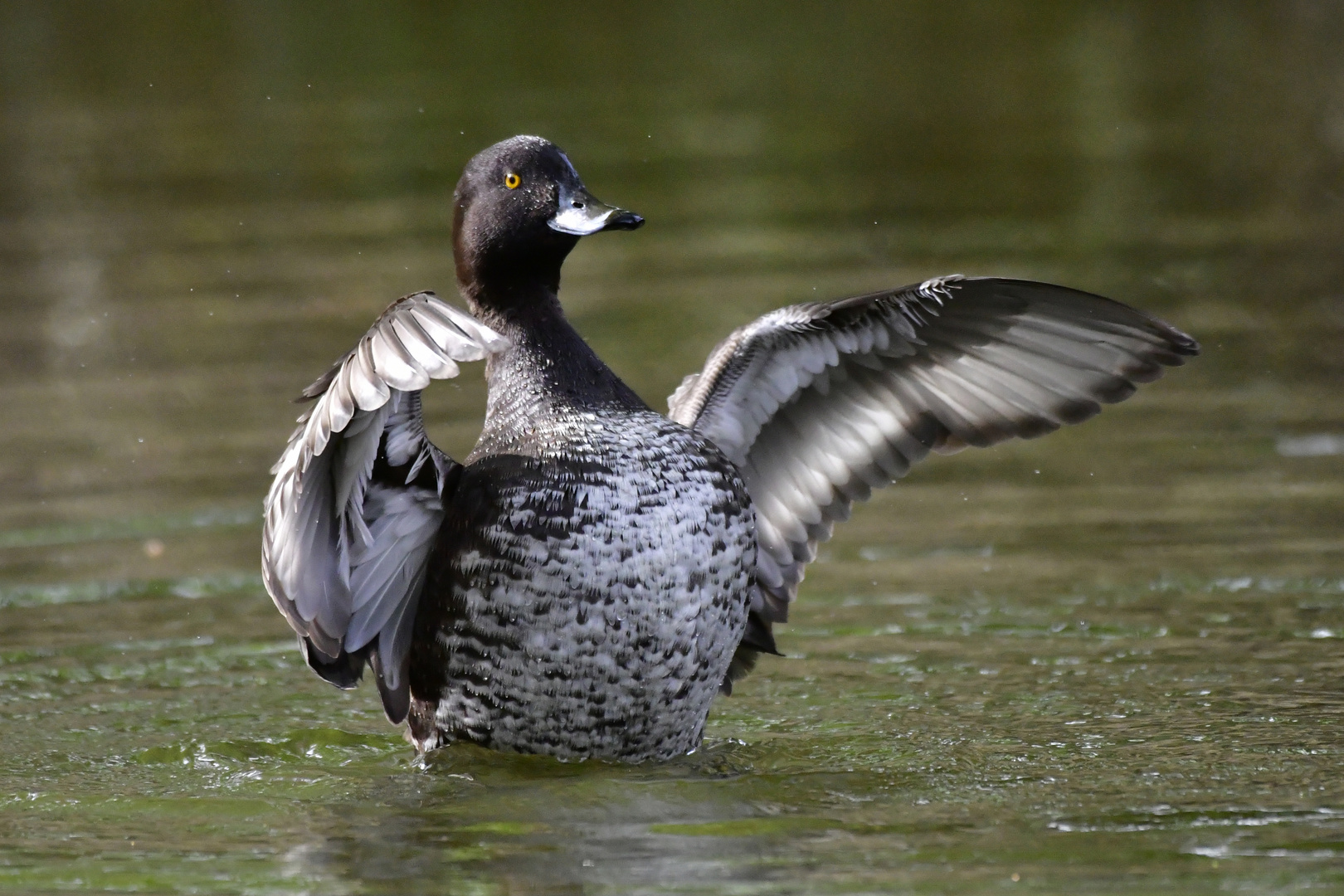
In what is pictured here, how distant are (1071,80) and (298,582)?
13658mm

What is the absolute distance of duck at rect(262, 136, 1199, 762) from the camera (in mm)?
5246

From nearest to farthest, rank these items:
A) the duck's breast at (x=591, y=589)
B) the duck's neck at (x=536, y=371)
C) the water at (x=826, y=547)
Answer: the water at (x=826, y=547) → the duck's breast at (x=591, y=589) → the duck's neck at (x=536, y=371)

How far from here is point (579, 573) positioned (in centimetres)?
521

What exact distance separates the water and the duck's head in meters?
1.41

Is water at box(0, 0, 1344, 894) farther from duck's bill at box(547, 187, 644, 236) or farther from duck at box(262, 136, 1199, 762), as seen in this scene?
duck's bill at box(547, 187, 644, 236)

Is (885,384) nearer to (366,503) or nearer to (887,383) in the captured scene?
(887,383)

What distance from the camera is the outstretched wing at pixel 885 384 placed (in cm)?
568

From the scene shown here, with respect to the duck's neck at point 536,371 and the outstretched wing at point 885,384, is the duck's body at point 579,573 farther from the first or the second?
the outstretched wing at point 885,384

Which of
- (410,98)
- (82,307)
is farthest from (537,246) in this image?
(410,98)

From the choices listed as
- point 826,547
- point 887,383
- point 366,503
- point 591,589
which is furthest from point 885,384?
point 826,547

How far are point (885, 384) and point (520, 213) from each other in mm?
1229

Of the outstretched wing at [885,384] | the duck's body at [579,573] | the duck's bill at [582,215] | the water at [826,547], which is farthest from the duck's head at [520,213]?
the water at [826,547]

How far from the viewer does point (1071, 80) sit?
1772 centimetres

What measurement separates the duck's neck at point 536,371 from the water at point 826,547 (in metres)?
0.99
